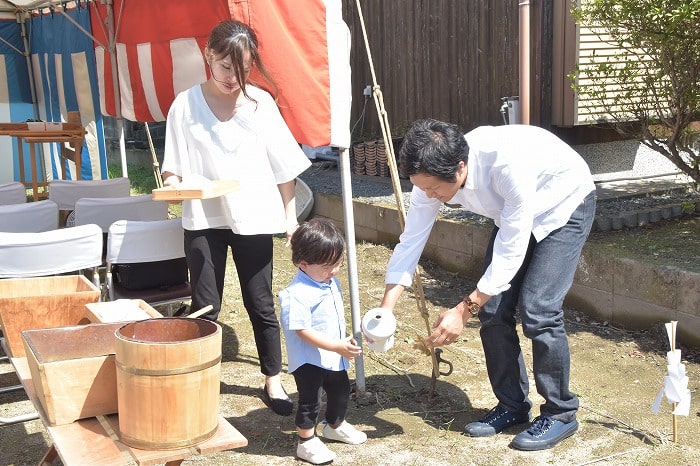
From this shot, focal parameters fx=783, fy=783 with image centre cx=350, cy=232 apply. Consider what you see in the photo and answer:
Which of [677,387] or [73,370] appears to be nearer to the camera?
[73,370]

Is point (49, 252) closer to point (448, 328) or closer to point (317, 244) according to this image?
point (317, 244)

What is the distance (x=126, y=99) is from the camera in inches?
233

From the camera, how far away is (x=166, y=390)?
2.25m

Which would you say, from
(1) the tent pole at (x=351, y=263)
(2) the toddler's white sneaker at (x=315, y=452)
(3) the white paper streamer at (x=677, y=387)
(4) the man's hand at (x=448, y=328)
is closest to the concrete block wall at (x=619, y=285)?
(3) the white paper streamer at (x=677, y=387)

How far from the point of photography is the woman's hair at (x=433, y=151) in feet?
9.24

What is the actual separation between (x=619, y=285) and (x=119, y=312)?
3.17m

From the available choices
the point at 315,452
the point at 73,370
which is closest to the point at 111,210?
the point at 315,452

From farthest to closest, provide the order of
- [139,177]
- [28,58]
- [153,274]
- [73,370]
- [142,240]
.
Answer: [139,177]
[28,58]
[153,274]
[142,240]
[73,370]

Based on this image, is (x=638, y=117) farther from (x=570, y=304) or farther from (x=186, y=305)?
(x=186, y=305)

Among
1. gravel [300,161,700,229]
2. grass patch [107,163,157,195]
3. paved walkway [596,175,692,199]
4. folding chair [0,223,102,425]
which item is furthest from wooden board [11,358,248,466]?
grass patch [107,163,157,195]

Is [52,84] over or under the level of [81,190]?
over

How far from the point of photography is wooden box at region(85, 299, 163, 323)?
281 cm

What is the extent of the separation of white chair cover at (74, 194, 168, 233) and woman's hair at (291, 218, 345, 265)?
6.52 ft

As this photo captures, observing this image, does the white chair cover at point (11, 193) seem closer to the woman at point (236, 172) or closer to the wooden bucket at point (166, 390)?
the woman at point (236, 172)
